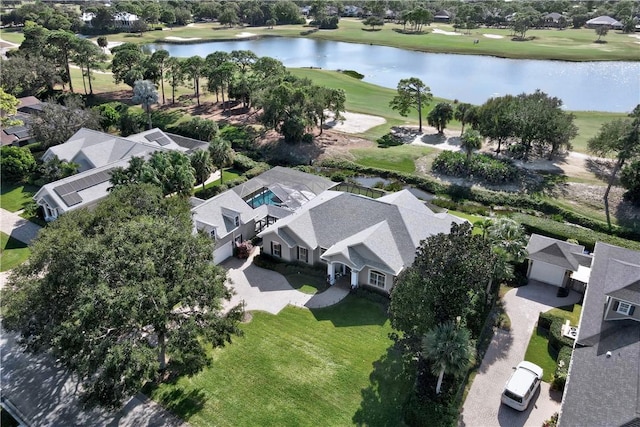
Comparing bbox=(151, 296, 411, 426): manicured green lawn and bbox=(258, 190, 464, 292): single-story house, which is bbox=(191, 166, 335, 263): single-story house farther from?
bbox=(151, 296, 411, 426): manicured green lawn

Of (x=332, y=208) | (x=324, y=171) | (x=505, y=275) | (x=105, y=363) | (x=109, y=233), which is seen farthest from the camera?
(x=324, y=171)

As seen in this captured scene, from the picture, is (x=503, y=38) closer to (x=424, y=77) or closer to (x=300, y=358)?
(x=424, y=77)

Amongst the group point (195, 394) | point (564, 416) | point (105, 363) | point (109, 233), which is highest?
point (109, 233)

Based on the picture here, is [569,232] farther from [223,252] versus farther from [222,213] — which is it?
[222,213]

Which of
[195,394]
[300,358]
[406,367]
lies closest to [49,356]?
[195,394]

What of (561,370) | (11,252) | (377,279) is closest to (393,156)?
(377,279)

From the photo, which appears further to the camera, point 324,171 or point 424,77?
point 424,77

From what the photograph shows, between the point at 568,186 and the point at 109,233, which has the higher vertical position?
the point at 109,233

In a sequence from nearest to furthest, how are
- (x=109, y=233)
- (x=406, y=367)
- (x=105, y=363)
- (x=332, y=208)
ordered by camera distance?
(x=105, y=363)
(x=109, y=233)
(x=406, y=367)
(x=332, y=208)
